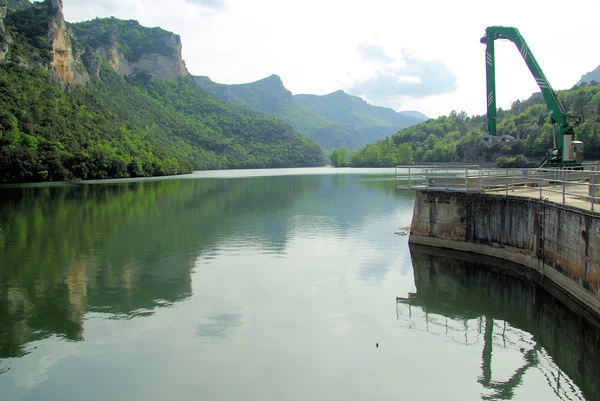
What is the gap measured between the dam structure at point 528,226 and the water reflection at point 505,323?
72 centimetres

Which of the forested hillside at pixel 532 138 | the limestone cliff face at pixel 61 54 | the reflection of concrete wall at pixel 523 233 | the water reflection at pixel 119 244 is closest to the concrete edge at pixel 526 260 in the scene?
the reflection of concrete wall at pixel 523 233

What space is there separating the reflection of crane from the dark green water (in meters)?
0.05

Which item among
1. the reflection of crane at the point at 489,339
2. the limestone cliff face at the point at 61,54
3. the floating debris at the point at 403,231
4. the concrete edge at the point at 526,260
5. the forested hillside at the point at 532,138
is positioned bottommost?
the reflection of crane at the point at 489,339

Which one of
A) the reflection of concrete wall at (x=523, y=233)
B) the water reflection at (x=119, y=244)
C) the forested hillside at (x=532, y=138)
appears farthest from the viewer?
the forested hillside at (x=532, y=138)

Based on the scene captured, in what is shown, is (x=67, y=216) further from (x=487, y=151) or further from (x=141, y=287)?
(x=487, y=151)

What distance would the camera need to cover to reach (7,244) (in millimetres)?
26578

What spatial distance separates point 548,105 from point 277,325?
2691cm

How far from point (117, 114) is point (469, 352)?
472 ft

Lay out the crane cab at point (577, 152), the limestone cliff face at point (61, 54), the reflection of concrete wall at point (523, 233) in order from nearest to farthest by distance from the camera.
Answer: the reflection of concrete wall at point (523, 233) < the crane cab at point (577, 152) < the limestone cliff face at point (61, 54)

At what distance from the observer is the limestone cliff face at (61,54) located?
124 m

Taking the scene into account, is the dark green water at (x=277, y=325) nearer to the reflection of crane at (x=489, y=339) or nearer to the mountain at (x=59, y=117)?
the reflection of crane at (x=489, y=339)

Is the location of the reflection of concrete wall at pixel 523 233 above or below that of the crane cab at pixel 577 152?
below

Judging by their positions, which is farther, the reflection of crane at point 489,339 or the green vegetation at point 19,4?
the green vegetation at point 19,4

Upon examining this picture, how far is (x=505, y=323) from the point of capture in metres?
14.9
